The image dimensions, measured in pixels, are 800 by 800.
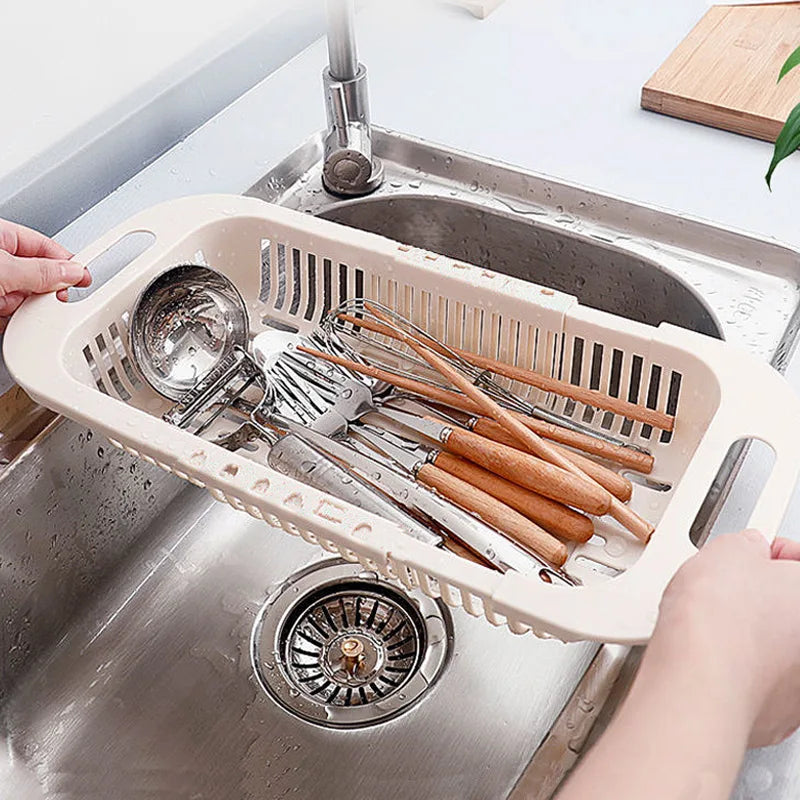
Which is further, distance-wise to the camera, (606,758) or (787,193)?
(787,193)

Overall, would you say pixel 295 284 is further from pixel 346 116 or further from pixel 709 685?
pixel 709 685

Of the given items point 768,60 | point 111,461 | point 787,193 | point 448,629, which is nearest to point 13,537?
point 111,461

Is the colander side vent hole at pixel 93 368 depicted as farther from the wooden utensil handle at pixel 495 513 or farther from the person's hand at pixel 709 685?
the person's hand at pixel 709 685

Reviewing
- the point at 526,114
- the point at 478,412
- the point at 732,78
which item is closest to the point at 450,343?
the point at 478,412

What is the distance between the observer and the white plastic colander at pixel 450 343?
0.58 m

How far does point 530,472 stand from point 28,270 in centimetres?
40

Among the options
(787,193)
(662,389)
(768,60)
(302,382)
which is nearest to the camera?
(662,389)

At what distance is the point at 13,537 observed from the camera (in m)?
0.80

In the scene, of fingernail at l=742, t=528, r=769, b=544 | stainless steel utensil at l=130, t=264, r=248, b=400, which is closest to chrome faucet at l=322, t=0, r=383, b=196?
stainless steel utensil at l=130, t=264, r=248, b=400

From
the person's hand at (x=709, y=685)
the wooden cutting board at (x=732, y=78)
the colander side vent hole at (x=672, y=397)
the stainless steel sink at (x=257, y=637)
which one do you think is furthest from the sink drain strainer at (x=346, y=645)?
the wooden cutting board at (x=732, y=78)

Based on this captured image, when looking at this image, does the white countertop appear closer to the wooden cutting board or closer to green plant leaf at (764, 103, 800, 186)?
the wooden cutting board

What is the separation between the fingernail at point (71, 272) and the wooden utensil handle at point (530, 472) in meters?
0.32

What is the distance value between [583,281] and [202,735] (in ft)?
1.80

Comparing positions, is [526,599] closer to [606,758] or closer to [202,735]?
[606,758]
